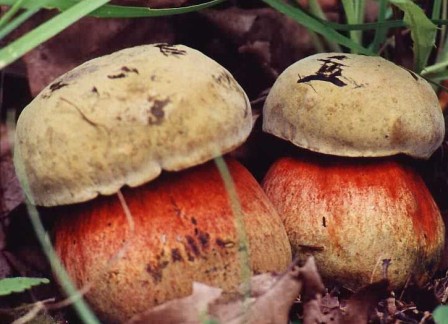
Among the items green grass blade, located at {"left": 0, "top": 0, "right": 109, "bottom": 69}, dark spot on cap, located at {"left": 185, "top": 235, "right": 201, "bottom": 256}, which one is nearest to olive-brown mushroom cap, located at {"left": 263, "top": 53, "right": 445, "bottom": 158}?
dark spot on cap, located at {"left": 185, "top": 235, "right": 201, "bottom": 256}

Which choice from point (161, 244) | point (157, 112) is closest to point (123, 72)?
point (157, 112)

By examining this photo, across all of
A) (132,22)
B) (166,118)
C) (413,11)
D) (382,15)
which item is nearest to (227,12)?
(132,22)

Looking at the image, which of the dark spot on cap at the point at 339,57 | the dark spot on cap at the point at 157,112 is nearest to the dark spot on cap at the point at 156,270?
the dark spot on cap at the point at 157,112

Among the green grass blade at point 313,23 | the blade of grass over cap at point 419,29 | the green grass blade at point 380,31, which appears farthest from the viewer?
the green grass blade at point 380,31

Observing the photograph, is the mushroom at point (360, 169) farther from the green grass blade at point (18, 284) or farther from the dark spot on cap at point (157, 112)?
the green grass blade at point (18, 284)

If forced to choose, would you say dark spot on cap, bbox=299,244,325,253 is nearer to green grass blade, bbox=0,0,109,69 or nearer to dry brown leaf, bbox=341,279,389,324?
dry brown leaf, bbox=341,279,389,324

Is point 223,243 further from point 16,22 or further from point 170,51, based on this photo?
point 16,22

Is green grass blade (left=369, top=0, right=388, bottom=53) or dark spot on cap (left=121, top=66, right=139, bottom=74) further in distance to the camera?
green grass blade (left=369, top=0, right=388, bottom=53)
